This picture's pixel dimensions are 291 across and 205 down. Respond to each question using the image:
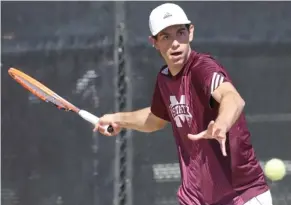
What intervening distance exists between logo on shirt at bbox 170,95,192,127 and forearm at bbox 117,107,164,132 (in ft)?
1.39

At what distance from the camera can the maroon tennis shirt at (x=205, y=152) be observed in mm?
3307

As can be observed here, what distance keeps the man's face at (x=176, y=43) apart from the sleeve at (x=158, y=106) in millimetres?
383

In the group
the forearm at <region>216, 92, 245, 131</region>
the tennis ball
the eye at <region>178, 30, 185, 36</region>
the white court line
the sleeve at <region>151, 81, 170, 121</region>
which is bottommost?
the tennis ball

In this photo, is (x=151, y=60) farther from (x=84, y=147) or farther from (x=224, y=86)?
(x=224, y=86)

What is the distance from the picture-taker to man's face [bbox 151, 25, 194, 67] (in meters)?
3.33

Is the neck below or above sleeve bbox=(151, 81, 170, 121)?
above

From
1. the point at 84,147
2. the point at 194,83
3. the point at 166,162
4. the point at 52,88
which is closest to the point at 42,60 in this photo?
the point at 52,88

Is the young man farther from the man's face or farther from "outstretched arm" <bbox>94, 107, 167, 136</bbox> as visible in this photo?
"outstretched arm" <bbox>94, 107, 167, 136</bbox>

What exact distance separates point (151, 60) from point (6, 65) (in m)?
0.95

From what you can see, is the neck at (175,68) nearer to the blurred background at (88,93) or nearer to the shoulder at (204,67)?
the shoulder at (204,67)

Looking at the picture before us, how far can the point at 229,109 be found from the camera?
114 inches

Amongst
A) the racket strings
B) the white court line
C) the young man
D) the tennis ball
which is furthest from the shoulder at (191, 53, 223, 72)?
the white court line

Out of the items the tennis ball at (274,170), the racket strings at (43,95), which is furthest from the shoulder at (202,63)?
the tennis ball at (274,170)

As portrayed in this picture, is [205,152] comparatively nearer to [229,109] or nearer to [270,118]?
[229,109]
